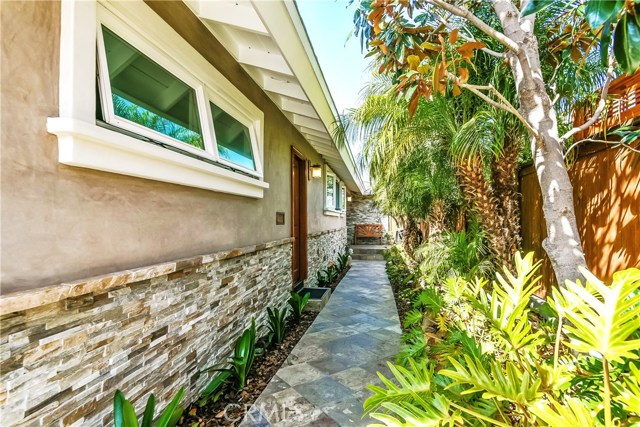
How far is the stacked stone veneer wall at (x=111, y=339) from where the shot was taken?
1.31 m

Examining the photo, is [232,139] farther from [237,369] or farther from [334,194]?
[334,194]

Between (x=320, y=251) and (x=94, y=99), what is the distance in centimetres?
681

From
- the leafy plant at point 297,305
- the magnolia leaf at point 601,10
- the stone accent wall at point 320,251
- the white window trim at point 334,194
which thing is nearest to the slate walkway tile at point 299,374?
the leafy plant at point 297,305

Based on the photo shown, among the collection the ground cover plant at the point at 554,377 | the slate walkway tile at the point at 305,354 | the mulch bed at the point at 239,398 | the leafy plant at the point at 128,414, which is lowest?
the mulch bed at the point at 239,398

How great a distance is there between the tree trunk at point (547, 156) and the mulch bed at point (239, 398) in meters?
2.68

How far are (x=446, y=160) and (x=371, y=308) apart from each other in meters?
2.92

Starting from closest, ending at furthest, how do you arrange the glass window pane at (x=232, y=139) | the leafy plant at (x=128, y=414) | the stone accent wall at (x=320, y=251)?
the leafy plant at (x=128, y=414)
the glass window pane at (x=232, y=139)
the stone accent wall at (x=320, y=251)

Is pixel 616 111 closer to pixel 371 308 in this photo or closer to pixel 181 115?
pixel 181 115

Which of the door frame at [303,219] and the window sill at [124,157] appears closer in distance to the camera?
the window sill at [124,157]

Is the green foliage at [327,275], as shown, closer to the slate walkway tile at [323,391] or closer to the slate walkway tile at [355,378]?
the slate walkway tile at [355,378]

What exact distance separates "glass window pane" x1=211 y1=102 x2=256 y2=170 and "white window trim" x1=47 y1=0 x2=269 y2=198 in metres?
0.20

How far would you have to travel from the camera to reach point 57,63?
1.49 metres

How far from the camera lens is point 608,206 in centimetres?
269

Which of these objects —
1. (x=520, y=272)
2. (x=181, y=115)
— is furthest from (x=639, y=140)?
(x=181, y=115)
